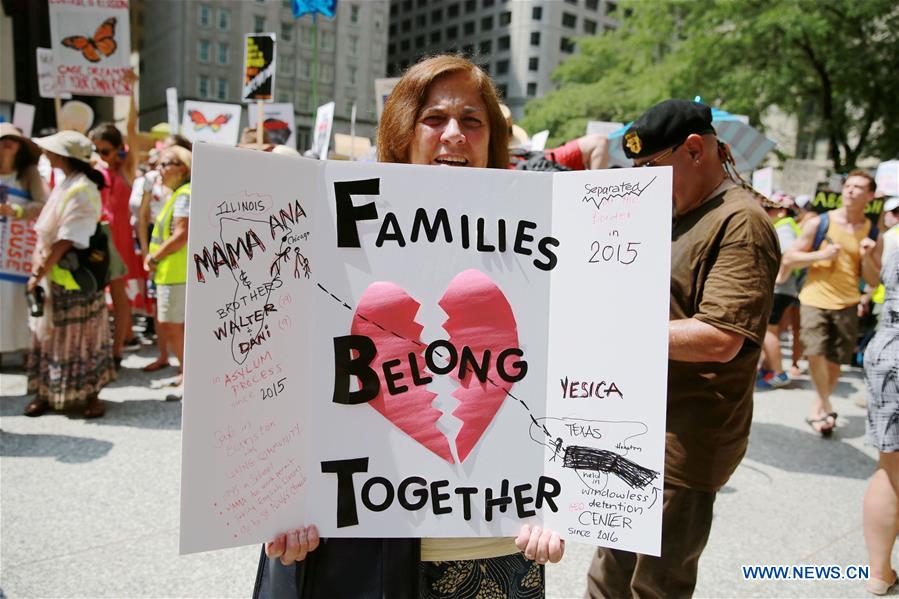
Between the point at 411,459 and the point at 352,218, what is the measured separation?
0.49 m

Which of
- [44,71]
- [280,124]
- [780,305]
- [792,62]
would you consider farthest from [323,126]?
[792,62]

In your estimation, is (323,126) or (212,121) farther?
(212,121)

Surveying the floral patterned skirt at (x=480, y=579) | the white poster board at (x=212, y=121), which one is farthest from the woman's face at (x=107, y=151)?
the floral patterned skirt at (x=480, y=579)

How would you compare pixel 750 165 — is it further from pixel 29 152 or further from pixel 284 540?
pixel 29 152

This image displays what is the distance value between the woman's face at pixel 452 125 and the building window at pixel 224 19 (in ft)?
194

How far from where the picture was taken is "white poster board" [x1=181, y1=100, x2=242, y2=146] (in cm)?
872

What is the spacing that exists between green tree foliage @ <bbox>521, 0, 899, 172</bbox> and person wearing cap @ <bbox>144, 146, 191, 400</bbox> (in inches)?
538

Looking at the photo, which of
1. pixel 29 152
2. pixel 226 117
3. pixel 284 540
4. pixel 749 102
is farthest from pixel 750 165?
pixel 749 102

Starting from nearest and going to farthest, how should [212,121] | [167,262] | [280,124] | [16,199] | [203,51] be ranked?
[16,199] < [167,262] < [212,121] < [280,124] < [203,51]

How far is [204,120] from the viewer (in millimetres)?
8742

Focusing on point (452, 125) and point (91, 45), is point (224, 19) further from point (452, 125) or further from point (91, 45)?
point (452, 125)

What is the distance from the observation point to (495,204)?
1.31m

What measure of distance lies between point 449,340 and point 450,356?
0.11 ft

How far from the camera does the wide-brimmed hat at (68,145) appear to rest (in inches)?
168
